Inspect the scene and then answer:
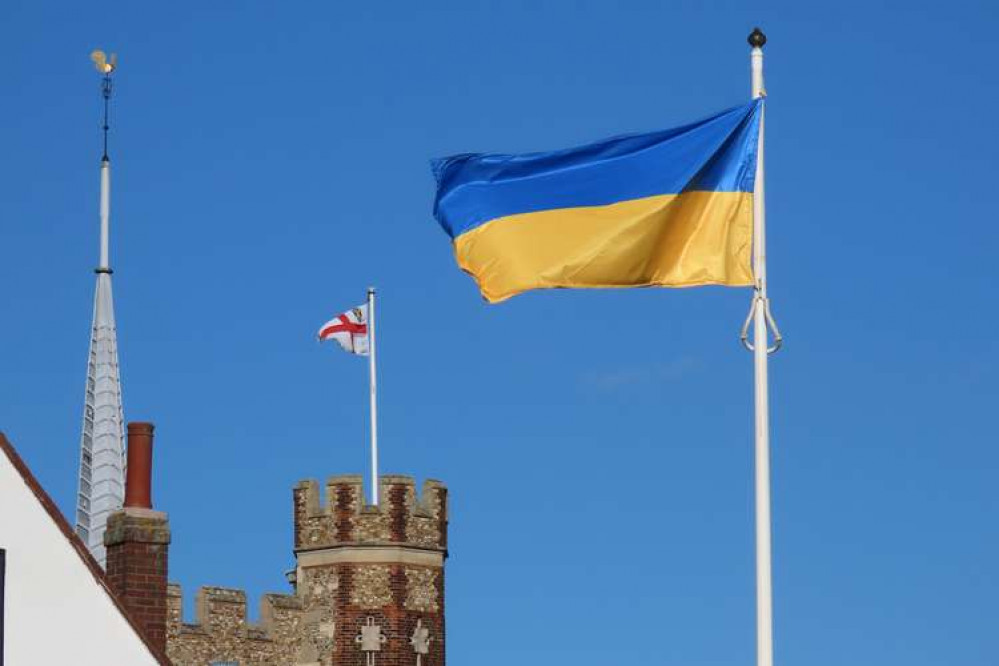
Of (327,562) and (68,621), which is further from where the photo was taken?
(327,562)

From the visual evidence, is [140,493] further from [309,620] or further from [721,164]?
[309,620]

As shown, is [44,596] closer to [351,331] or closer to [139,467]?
[139,467]

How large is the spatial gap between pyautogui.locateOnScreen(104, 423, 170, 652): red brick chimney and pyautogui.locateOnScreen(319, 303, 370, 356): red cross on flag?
33844 mm

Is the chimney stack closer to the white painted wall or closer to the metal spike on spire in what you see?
the white painted wall

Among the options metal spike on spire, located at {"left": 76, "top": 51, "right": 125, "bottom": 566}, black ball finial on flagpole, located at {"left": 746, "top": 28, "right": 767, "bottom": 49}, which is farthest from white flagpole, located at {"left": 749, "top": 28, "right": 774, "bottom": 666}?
metal spike on spire, located at {"left": 76, "top": 51, "right": 125, "bottom": 566}

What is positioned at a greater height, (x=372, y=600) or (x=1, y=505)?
(x=372, y=600)

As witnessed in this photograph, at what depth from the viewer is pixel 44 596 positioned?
26.1m

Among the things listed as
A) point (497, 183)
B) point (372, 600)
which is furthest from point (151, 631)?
→ point (372, 600)

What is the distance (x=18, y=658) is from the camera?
2584 cm

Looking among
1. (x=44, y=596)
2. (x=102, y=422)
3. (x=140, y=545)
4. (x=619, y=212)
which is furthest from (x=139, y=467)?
(x=102, y=422)

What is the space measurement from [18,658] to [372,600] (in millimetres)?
35288

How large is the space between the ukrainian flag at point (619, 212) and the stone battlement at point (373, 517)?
37.3 meters

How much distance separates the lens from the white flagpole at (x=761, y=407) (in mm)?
22359

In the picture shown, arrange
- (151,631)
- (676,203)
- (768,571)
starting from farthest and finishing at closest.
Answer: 1. (151,631)
2. (676,203)
3. (768,571)
